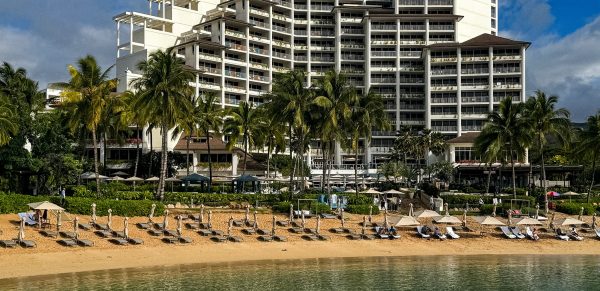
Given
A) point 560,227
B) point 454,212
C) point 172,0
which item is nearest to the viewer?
point 560,227

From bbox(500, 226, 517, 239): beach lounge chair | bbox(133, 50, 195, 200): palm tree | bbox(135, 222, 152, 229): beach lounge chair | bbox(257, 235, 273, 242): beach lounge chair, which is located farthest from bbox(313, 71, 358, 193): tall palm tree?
bbox(135, 222, 152, 229): beach lounge chair

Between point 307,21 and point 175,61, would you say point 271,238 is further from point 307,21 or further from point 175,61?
point 307,21

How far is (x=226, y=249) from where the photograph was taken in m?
38.5

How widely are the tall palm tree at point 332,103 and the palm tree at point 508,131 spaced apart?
1376 centimetres

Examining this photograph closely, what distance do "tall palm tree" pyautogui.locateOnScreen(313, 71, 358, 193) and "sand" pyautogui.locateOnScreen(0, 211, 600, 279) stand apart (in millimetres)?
13110

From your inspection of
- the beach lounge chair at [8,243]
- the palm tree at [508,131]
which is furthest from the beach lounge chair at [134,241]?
the palm tree at [508,131]

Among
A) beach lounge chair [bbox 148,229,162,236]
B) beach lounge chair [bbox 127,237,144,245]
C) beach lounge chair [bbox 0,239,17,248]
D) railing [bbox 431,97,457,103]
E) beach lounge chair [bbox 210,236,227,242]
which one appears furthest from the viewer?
railing [bbox 431,97,457,103]

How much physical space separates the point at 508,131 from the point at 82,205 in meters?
39.9

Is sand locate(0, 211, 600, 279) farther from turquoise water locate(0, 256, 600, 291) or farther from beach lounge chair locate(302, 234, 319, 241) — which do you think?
turquoise water locate(0, 256, 600, 291)

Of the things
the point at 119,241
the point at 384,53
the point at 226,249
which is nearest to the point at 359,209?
the point at 226,249

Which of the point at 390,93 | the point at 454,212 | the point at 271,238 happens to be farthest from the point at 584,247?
the point at 390,93

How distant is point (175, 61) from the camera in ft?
171

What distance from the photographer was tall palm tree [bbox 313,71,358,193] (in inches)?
2356

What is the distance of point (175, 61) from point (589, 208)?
122ft
